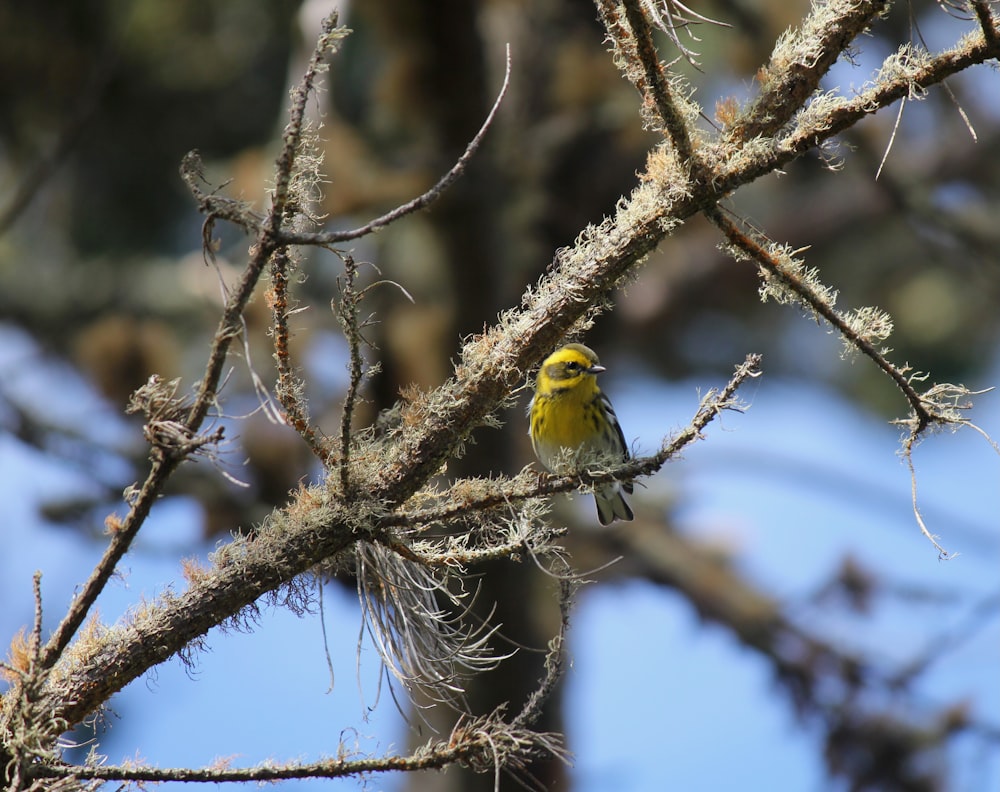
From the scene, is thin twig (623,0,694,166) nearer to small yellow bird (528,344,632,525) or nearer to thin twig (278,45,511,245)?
thin twig (278,45,511,245)

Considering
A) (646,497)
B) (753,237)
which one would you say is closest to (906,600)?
(646,497)

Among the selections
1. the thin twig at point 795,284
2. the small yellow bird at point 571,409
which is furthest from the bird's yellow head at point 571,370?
the thin twig at point 795,284

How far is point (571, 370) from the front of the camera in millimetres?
4297

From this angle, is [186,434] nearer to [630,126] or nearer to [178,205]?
[630,126]

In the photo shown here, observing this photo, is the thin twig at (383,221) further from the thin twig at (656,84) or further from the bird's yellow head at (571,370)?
the bird's yellow head at (571,370)

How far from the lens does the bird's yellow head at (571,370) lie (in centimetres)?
427

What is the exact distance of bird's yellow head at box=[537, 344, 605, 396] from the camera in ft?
14.0

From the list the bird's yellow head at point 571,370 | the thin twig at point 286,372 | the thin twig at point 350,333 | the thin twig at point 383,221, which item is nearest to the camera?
the thin twig at point 383,221

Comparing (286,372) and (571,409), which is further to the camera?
(571,409)

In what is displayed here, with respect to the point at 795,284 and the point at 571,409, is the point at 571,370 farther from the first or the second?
the point at 795,284

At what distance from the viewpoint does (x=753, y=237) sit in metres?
2.13

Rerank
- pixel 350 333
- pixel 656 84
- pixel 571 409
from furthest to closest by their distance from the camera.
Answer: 1. pixel 571 409
2. pixel 656 84
3. pixel 350 333

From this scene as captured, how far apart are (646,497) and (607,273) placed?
6.66 meters

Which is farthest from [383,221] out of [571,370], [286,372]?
[571,370]
